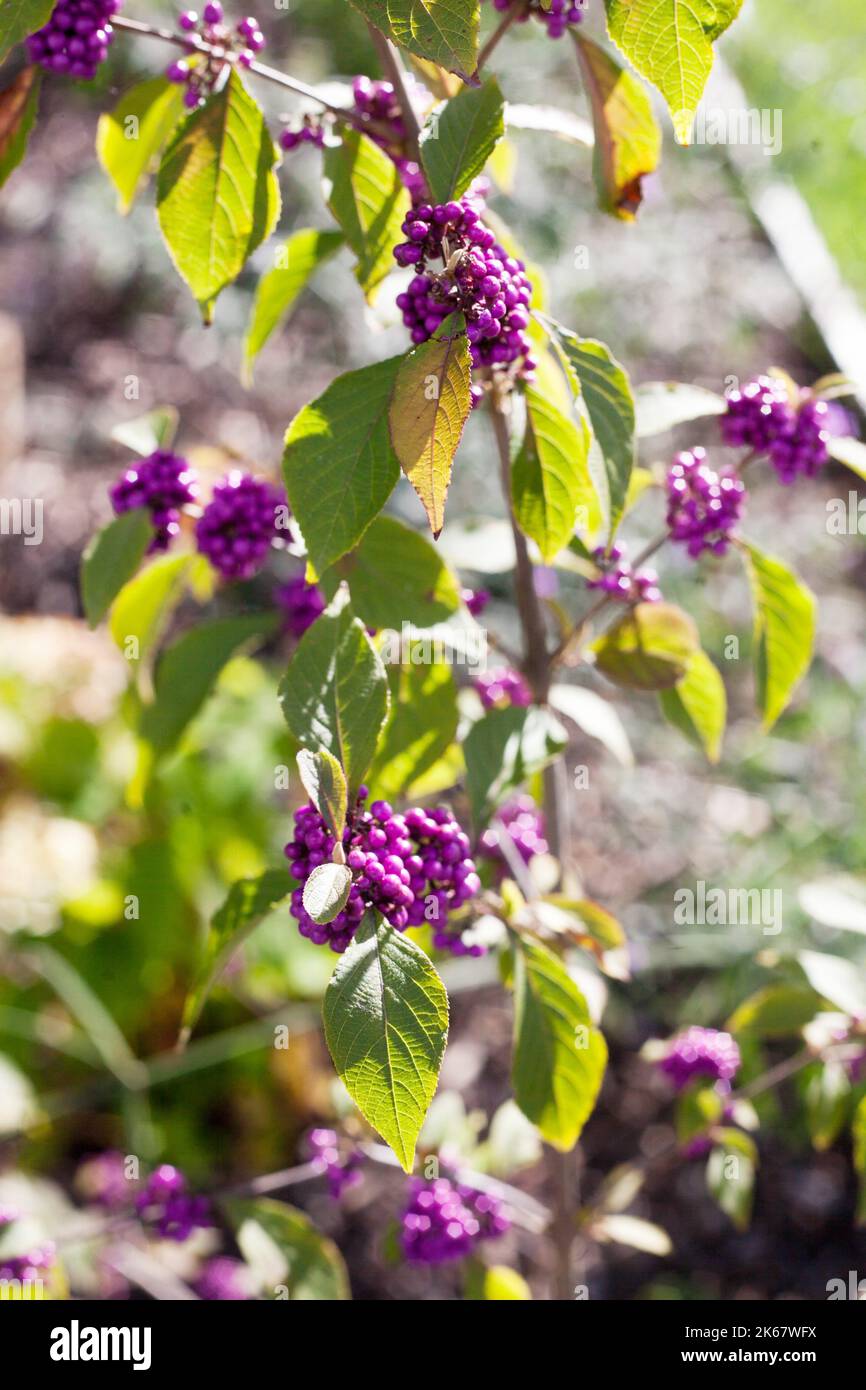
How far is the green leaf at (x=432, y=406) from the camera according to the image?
976 millimetres

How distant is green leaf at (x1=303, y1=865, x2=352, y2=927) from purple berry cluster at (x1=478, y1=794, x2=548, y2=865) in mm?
625

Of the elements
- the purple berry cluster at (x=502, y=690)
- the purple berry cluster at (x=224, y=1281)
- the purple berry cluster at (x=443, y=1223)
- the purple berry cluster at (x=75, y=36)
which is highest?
the purple berry cluster at (x=75, y=36)

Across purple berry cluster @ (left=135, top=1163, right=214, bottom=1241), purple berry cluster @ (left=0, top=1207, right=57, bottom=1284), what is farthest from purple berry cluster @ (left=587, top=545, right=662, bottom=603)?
purple berry cluster @ (left=0, top=1207, right=57, bottom=1284)

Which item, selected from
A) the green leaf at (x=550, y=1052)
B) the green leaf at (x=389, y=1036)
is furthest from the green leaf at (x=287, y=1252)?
the green leaf at (x=389, y=1036)

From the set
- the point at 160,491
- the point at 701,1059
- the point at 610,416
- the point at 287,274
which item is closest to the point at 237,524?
the point at 160,491

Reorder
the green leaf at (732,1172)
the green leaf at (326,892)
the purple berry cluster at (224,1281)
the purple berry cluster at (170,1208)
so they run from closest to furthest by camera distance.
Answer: the green leaf at (326,892) < the purple berry cluster at (170,1208) < the green leaf at (732,1172) < the purple berry cluster at (224,1281)

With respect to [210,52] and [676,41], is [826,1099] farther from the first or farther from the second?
[210,52]

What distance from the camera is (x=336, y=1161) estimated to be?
179 cm

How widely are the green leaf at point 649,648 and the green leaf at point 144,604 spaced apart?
539 millimetres

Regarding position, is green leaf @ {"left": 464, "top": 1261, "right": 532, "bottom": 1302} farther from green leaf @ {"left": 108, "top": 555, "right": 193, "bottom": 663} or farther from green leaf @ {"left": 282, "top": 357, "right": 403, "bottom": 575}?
green leaf @ {"left": 282, "top": 357, "right": 403, "bottom": 575}

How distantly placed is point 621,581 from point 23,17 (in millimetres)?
837

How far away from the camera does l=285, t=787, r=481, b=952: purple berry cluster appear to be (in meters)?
1.03

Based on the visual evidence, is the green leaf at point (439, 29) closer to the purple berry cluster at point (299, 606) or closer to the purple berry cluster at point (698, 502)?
the purple berry cluster at point (698, 502)

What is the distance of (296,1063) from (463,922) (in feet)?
5.20
